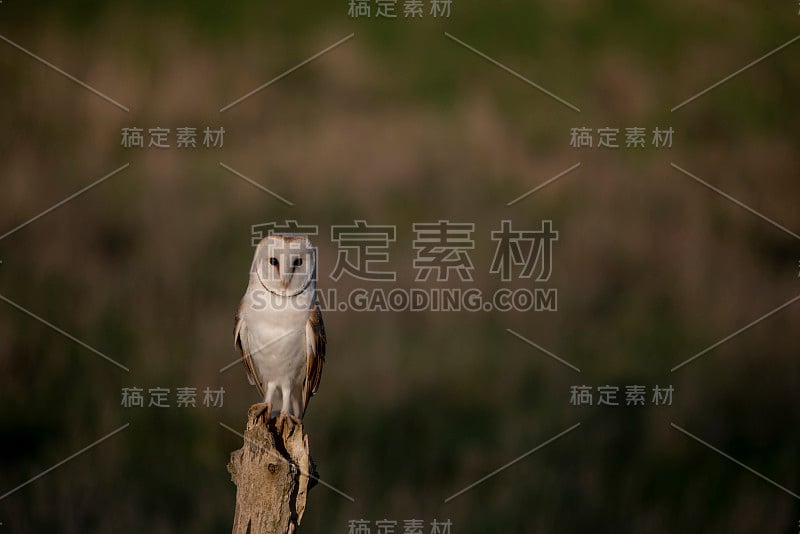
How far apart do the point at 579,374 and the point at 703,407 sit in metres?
0.61

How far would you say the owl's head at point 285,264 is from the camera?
2.90 meters

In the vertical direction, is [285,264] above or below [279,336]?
above

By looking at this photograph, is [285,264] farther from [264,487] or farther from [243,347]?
[264,487]

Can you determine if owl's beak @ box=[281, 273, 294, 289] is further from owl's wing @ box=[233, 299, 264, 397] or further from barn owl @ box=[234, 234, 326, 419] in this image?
owl's wing @ box=[233, 299, 264, 397]

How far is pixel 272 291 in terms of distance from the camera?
2980 millimetres

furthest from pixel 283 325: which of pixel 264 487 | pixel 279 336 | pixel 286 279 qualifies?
pixel 264 487

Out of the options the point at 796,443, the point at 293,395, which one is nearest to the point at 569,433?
the point at 796,443

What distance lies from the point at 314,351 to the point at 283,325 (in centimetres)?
13

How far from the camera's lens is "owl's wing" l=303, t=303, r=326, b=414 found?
10.0 ft

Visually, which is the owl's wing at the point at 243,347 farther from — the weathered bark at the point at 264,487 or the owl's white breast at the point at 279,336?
the weathered bark at the point at 264,487

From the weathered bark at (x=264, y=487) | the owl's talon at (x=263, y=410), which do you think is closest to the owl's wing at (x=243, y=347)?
the owl's talon at (x=263, y=410)

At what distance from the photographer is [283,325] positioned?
3.03 meters

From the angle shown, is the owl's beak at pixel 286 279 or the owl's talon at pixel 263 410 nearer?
the owl's beak at pixel 286 279

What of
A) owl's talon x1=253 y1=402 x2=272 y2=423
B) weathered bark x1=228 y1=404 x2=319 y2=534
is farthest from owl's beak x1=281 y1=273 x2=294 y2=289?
weathered bark x1=228 y1=404 x2=319 y2=534
